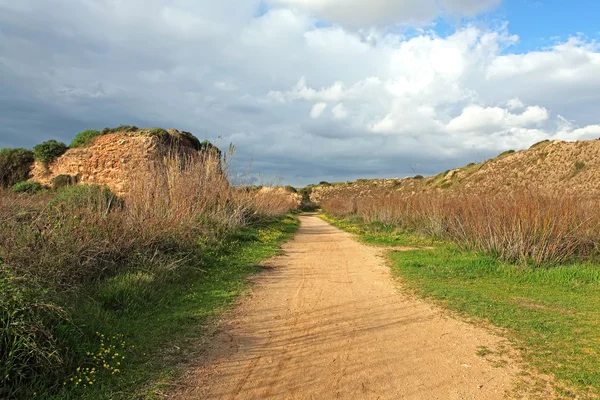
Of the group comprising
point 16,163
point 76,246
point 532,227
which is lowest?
point 76,246

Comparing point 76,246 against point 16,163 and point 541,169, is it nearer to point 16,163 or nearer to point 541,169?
point 16,163

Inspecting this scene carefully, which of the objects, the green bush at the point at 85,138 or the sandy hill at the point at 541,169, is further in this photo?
the sandy hill at the point at 541,169

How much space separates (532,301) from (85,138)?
2261 cm

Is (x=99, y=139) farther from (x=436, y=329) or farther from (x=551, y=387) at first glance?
(x=551, y=387)

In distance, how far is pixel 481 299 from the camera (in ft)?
23.8

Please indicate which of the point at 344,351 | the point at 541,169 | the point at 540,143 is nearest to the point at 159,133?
the point at 344,351

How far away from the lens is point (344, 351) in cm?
476

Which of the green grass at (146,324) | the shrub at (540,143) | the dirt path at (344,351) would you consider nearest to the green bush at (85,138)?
the green grass at (146,324)

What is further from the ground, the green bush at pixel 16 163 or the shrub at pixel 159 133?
the shrub at pixel 159 133

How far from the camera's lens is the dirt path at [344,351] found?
12.6 feet

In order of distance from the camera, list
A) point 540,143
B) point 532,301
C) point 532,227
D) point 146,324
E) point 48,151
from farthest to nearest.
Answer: point 540,143 → point 48,151 → point 532,227 → point 532,301 → point 146,324

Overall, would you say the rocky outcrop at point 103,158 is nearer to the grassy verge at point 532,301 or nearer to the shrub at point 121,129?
the shrub at point 121,129

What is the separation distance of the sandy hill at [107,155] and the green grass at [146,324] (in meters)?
11.7

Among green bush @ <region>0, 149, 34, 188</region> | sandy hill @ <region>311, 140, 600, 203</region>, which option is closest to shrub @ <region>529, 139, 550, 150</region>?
sandy hill @ <region>311, 140, 600, 203</region>
